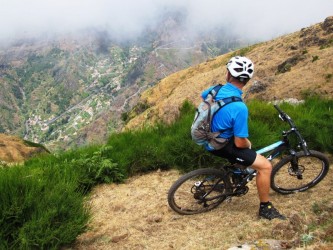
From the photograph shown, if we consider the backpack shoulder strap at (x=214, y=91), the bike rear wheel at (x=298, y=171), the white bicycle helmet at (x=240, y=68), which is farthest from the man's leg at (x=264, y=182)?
the white bicycle helmet at (x=240, y=68)

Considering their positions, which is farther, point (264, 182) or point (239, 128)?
point (264, 182)

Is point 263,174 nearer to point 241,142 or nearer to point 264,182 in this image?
point 264,182

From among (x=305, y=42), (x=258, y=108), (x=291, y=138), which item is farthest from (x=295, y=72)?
(x=305, y=42)

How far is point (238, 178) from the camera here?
25.5 feet

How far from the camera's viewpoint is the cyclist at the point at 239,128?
659 centimetres

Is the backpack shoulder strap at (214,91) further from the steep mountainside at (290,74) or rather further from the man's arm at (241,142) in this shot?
the steep mountainside at (290,74)

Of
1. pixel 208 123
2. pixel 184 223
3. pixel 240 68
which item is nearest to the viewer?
pixel 240 68

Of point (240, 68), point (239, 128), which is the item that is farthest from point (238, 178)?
point (240, 68)

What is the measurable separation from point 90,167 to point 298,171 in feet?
17.8

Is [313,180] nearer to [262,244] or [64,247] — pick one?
[262,244]

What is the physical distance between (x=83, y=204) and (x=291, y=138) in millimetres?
6515

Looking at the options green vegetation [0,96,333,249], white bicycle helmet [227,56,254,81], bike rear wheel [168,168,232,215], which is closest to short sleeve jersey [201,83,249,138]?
white bicycle helmet [227,56,254,81]

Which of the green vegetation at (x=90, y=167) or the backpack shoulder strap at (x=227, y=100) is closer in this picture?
the green vegetation at (x=90, y=167)

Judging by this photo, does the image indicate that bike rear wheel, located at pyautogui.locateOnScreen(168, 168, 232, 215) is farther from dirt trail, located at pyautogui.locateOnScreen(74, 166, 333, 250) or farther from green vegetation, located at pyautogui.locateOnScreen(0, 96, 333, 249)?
green vegetation, located at pyautogui.locateOnScreen(0, 96, 333, 249)
